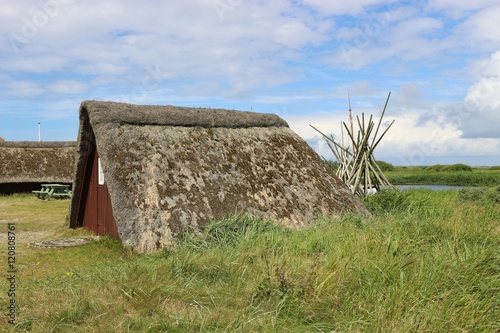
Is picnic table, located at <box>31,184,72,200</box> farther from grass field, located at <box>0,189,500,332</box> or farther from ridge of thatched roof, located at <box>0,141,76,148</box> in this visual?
grass field, located at <box>0,189,500,332</box>

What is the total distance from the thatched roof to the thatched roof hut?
1298cm

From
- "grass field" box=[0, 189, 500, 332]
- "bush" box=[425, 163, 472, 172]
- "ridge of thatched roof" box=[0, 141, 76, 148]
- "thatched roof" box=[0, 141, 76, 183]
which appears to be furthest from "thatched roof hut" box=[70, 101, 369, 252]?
"bush" box=[425, 163, 472, 172]

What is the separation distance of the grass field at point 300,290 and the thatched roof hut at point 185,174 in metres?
2.17

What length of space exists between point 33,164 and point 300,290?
76.7ft

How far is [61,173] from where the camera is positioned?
2553 centimetres

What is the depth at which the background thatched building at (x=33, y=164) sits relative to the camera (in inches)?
968

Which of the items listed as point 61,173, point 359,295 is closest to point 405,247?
point 359,295

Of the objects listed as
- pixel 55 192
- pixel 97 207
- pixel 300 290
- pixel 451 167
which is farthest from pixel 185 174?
pixel 451 167

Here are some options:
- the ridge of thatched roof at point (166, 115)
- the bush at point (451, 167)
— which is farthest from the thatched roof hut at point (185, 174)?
the bush at point (451, 167)

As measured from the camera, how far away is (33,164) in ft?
82.8

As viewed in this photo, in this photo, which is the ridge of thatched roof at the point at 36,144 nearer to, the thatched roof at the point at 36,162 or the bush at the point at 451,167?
the thatched roof at the point at 36,162

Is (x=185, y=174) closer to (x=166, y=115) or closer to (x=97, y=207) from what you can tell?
(x=166, y=115)

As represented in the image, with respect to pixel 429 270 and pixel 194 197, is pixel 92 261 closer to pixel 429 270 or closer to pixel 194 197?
pixel 194 197

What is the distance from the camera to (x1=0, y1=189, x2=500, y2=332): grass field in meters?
4.70
